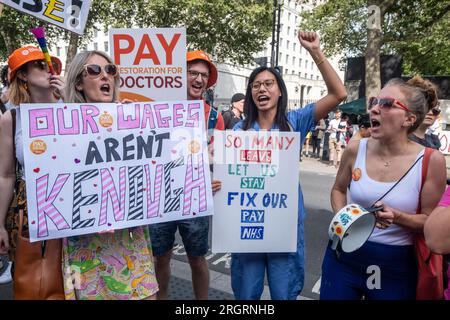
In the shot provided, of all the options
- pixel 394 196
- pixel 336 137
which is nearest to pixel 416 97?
pixel 394 196

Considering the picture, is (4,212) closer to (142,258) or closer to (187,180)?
(142,258)

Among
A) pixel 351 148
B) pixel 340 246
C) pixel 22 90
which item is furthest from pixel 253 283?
pixel 22 90

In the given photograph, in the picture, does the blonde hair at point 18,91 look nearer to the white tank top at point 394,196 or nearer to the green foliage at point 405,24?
the white tank top at point 394,196

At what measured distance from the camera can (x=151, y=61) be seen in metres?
2.72

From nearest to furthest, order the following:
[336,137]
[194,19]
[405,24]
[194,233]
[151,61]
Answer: [194,233]
[151,61]
[336,137]
[405,24]
[194,19]

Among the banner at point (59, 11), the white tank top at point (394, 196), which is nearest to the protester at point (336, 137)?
the white tank top at point (394, 196)

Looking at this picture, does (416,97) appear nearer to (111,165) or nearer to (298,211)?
(298,211)

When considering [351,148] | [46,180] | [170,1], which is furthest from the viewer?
[170,1]

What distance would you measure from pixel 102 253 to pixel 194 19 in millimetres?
20311

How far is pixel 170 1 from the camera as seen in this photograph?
19.0m

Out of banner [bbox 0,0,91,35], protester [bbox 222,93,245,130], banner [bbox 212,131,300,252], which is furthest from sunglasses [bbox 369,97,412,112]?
protester [bbox 222,93,245,130]

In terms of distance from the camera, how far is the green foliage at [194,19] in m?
18.9

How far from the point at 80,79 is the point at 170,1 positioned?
1890cm

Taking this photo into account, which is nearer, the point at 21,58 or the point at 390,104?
the point at 390,104
